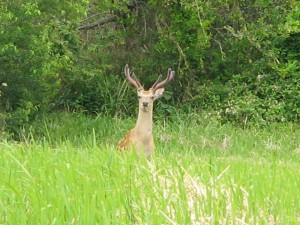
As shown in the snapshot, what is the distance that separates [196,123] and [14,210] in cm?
1114

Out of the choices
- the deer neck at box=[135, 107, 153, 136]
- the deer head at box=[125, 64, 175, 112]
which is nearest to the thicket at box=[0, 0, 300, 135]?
the deer head at box=[125, 64, 175, 112]

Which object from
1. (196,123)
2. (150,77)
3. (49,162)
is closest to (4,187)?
(49,162)

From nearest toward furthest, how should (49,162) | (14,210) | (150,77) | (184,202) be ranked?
1. (14,210)
2. (184,202)
3. (49,162)
4. (150,77)

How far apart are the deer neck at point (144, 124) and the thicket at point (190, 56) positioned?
348 centimetres

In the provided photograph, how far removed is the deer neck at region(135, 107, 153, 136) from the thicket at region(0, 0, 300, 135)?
3.48 metres

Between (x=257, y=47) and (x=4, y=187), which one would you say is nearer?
(x=4, y=187)

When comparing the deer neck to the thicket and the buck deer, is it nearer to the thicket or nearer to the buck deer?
the buck deer

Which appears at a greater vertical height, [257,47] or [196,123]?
[257,47]

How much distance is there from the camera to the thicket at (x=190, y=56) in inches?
606

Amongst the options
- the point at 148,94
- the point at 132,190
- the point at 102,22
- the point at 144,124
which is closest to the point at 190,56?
the point at 102,22

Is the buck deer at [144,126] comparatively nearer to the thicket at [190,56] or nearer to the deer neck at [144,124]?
the deer neck at [144,124]

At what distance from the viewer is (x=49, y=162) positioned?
17.4 ft

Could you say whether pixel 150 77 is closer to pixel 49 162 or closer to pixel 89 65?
pixel 89 65

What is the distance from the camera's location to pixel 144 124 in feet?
35.8
